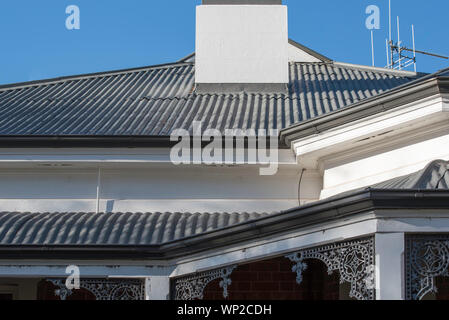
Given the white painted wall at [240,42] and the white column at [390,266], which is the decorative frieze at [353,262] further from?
the white painted wall at [240,42]

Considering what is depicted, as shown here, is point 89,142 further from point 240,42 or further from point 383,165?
point 240,42

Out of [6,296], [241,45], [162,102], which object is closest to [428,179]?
[6,296]

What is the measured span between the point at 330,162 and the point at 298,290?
180 cm

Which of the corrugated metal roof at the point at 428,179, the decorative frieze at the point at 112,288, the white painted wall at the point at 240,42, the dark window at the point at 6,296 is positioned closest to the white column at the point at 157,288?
the decorative frieze at the point at 112,288

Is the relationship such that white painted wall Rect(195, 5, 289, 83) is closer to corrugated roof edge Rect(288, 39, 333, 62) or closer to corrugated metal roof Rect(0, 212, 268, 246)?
corrugated roof edge Rect(288, 39, 333, 62)

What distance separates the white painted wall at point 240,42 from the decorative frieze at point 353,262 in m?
7.65

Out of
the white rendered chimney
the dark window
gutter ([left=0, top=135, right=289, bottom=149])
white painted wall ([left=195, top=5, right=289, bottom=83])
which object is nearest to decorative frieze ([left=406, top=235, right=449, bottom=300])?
gutter ([left=0, top=135, right=289, bottom=149])

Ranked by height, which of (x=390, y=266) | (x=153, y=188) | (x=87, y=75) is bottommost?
(x=390, y=266)

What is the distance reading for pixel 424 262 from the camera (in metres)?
7.25

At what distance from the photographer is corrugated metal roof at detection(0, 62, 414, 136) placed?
41.2 ft

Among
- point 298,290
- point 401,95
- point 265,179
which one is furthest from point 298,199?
point 401,95

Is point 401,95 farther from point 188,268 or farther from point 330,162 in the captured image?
point 188,268

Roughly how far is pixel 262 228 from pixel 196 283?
1.28 meters

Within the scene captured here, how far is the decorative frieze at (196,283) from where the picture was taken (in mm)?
8696
